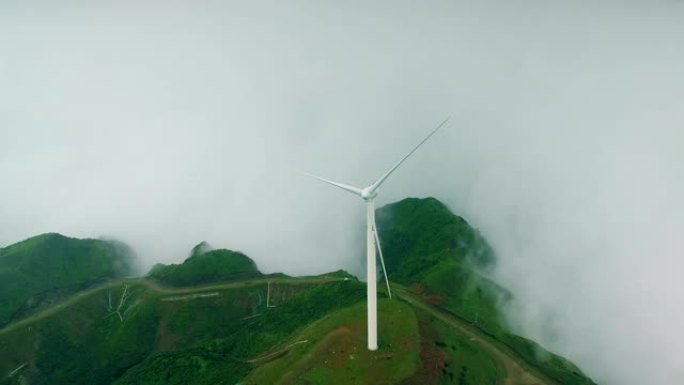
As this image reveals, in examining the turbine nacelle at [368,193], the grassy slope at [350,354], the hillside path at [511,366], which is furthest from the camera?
the hillside path at [511,366]

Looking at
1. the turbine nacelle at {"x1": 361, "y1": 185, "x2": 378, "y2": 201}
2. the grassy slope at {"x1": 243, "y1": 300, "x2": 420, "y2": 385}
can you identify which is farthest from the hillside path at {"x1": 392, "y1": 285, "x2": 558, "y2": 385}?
the turbine nacelle at {"x1": 361, "y1": 185, "x2": 378, "y2": 201}

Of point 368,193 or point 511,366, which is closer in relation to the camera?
point 368,193

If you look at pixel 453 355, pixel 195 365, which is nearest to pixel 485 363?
pixel 453 355

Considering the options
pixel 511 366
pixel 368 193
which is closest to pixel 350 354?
pixel 368 193

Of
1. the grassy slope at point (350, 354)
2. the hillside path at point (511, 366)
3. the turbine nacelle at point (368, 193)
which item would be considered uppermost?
the turbine nacelle at point (368, 193)

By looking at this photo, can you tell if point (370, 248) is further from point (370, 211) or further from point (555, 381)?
point (555, 381)

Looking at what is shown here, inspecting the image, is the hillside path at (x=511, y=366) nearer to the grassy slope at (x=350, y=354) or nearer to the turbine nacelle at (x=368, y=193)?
the grassy slope at (x=350, y=354)

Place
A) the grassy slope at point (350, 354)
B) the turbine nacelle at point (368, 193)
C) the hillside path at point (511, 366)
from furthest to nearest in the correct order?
the hillside path at point (511, 366), the grassy slope at point (350, 354), the turbine nacelle at point (368, 193)

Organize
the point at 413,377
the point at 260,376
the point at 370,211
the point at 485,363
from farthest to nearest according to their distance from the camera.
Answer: the point at 485,363 → the point at 260,376 → the point at 413,377 → the point at 370,211

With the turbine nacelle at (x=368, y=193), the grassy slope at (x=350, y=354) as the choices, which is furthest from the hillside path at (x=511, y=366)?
the turbine nacelle at (x=368, y=193)

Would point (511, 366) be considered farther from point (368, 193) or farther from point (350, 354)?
point (368, 193)

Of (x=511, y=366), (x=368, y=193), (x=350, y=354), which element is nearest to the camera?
(x=368, y=193)
